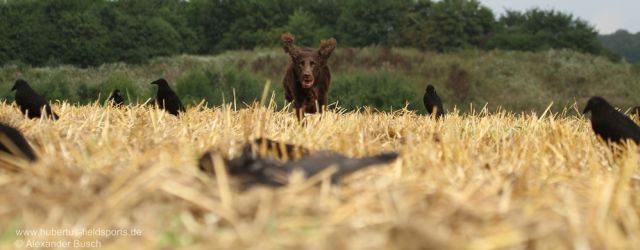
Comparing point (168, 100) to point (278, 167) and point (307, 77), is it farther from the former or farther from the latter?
point (278, 167)

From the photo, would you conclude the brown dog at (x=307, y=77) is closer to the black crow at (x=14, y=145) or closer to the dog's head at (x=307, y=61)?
the dog's head at (x=307, y=61)

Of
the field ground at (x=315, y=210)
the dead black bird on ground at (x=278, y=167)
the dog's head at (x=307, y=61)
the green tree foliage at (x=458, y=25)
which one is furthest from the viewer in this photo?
the green tree foliage at (x=458, y=25)

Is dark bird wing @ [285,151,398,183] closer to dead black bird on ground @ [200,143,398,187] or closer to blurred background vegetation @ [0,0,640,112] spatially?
dead black bird on ground @ [200,143,398,187]

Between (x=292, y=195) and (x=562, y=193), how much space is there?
930 mm

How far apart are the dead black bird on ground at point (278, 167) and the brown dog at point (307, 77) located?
5655mm

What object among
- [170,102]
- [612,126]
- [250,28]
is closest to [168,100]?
[170,102]

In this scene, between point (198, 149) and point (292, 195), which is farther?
point (198, 149)

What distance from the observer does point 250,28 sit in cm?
7094

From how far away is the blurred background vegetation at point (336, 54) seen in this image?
26359 millimetres

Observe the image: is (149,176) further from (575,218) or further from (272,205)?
(575,218)

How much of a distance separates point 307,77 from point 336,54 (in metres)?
36.7

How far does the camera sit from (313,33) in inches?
2564

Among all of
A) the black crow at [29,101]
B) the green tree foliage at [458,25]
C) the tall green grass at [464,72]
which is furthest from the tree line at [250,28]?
the black crow at [29,101]

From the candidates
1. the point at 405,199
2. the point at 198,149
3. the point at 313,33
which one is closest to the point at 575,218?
the point at 405,199
